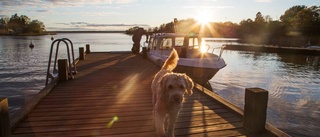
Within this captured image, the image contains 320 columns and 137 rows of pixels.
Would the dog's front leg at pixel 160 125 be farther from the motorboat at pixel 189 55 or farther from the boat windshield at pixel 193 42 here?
the boat windshield at pixel 193 42

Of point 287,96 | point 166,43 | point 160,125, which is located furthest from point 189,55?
point 160,125

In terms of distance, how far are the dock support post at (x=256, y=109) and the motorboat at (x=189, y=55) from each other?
29.0ft

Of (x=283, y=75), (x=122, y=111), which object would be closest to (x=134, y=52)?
(x=283, y=75)

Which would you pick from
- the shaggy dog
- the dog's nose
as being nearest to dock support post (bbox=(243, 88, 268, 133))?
the shaggy dog

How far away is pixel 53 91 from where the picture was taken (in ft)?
26.8

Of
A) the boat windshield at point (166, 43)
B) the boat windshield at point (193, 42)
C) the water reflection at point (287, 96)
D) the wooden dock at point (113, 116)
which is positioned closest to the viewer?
the wooden dock at point (113, 116)

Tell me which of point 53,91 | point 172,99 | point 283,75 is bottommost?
point 283,75

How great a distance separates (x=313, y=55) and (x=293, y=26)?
50.4 meters

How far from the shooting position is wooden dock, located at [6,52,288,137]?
15.7 ft

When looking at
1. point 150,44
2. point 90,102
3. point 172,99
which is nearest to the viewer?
point 172,99

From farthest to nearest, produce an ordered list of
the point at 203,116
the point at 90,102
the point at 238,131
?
the point at 90,102
the point at 203,116
the point at 238,131

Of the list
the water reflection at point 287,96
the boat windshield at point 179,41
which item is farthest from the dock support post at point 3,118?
the boat windshield at point 179,41

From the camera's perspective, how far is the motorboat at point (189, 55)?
Answer: 44.9 ft

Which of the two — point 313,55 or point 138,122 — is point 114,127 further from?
point 313,55
